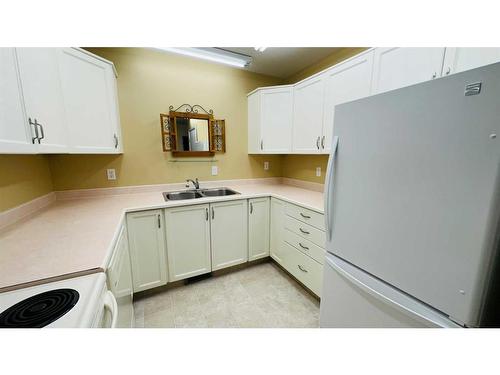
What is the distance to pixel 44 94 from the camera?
117cm

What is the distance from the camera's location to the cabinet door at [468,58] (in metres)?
0.93

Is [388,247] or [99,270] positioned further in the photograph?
[388,247]

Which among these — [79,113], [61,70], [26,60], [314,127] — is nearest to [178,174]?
[79,113]

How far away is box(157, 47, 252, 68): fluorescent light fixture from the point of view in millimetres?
1954

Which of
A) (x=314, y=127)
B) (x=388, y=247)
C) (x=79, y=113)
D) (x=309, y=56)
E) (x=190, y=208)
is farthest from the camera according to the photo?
(x=309, y=56)

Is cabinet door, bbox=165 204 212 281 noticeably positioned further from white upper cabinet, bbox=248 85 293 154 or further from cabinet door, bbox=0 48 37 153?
white upper cabinet, bbox=248 85 293 154

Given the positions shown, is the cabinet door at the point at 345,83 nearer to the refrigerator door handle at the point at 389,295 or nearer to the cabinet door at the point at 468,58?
the cabinet door at the point at 468,58

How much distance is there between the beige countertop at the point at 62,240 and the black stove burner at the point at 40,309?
0.10m

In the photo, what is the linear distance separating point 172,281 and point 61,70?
75.1 inches

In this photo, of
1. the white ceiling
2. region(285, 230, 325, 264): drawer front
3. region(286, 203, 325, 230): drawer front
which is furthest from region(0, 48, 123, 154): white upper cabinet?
region(285, 230, 325, 264): drawer front

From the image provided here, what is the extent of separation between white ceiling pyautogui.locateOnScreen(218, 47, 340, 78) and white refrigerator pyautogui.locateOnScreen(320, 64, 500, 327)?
4.85ft

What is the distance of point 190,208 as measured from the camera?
73.0 inches

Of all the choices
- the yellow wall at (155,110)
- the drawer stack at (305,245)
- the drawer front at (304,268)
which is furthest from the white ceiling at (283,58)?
the drawer front at (304,268)
